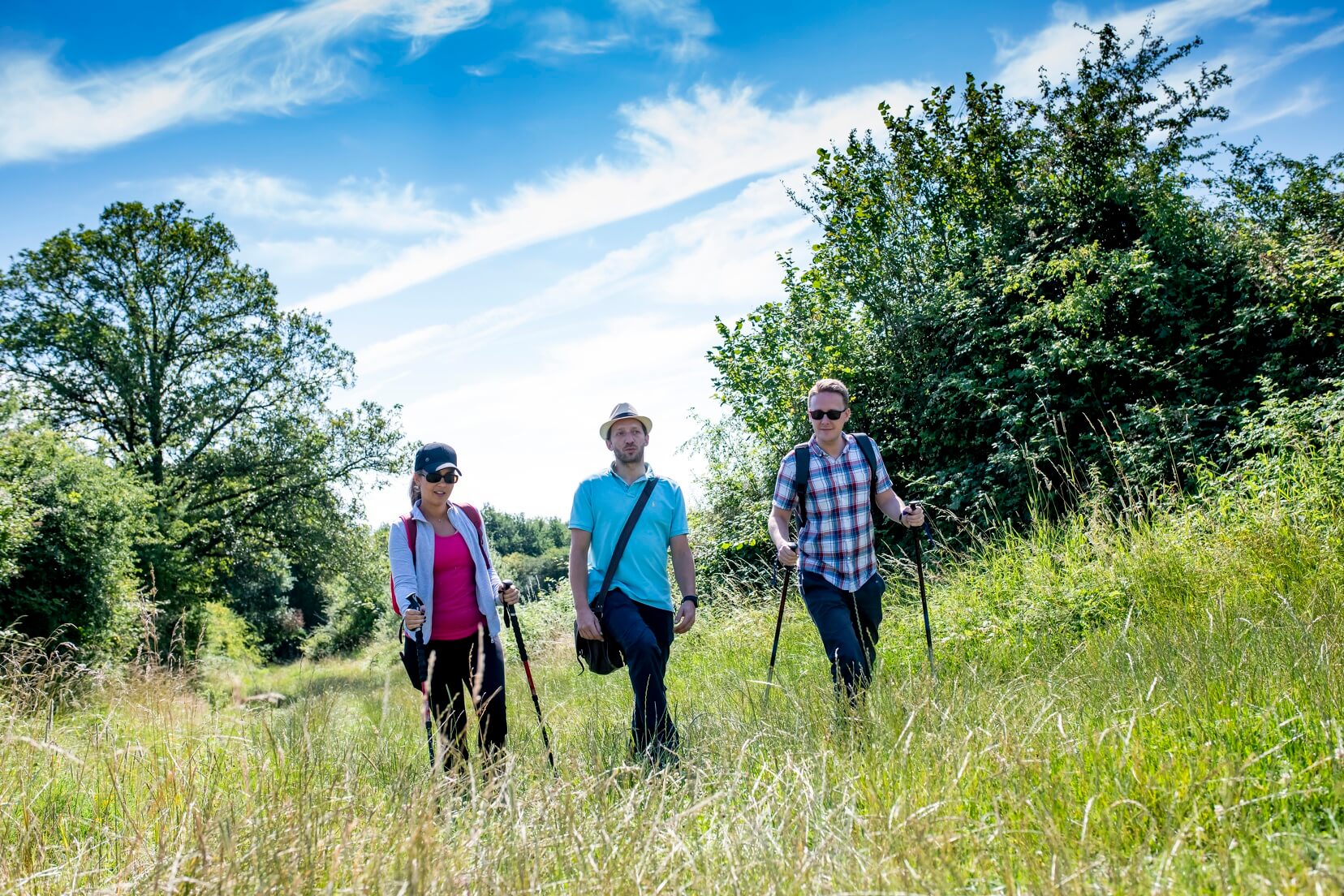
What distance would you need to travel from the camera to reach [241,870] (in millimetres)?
2195

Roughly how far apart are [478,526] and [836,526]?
2.01 m

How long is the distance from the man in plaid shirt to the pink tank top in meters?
1.71

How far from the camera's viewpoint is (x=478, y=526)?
4.56 metres

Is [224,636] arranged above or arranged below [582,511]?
below

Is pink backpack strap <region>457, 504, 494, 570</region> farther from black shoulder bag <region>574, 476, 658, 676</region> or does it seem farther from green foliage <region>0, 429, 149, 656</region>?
green foliage <region>0, 429, 149, 656</region>

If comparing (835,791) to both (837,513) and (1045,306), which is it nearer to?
(837,513)

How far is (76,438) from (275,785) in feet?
68.8

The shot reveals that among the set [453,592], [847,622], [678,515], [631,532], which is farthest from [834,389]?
[453,592]

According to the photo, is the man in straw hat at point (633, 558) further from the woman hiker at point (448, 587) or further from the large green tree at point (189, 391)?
the large green tree at point (189, 391)

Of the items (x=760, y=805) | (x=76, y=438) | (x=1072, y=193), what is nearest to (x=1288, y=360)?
(x=1072, y=193)

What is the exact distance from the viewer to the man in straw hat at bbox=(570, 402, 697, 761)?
4.19 m

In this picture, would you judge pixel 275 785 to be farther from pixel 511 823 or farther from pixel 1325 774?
pixel 1325 774

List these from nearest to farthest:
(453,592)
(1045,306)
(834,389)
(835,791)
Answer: (835,791) → (453,592) → (834,389) → (1045,306)

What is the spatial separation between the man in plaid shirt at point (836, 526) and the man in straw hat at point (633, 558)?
61 cm
